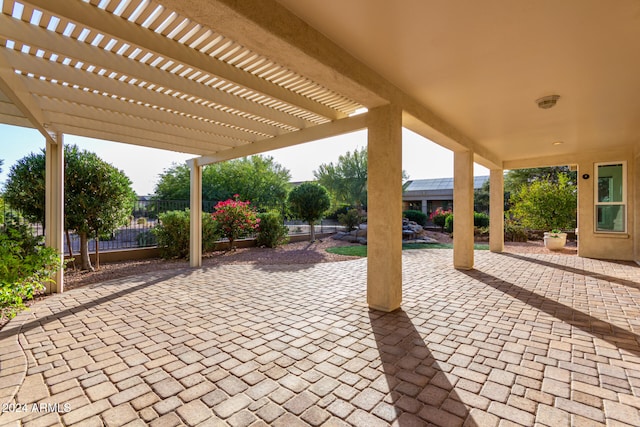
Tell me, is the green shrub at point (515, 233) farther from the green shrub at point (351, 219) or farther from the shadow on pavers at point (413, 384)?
the shadow on pavers at point (413, 384)

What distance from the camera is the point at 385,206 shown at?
4.17 meters

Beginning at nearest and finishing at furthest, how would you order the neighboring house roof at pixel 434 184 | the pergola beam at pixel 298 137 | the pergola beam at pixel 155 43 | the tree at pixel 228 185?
the pergola beam at pixel 155 43 → the pergola beam at pixel 298 137 → the tree at pixel 228 185 → the neighboring house roof at pixel 434 184

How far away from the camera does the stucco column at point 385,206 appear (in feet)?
13.6

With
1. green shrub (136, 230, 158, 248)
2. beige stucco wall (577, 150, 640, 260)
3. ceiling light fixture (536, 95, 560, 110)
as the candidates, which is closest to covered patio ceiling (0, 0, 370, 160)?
ceiling light fixture (536, 95, 560, 110)

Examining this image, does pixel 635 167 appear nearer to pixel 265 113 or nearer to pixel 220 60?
pixel 265 113

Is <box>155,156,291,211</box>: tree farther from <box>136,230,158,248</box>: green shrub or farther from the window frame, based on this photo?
the window frame

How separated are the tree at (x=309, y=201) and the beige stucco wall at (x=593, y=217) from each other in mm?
8573

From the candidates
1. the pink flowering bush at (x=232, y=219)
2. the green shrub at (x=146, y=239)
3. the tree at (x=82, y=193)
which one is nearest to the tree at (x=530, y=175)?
the pink flowering bush at (x=232, y=219)

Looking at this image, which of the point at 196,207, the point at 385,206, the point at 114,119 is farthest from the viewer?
the point at 196,207

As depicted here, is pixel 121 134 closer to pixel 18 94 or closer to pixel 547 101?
pixel 18 94

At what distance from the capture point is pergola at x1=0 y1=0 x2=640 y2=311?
2510 millimetres

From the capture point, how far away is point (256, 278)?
20.7ft

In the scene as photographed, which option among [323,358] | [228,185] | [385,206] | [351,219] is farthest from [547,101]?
[228,185]

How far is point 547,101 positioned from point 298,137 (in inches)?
162
